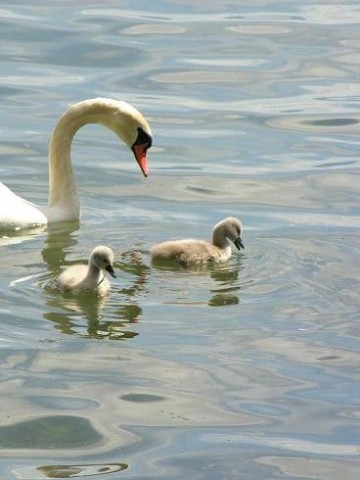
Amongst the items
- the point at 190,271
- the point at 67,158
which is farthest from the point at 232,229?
the point at 67,158

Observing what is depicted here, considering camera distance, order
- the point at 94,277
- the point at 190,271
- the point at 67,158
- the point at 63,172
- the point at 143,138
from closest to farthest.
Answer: the point at 94,277
the point at 190,271
the point at 143,138
the point at 63,172
the point at 67,158

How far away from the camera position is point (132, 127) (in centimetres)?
1197

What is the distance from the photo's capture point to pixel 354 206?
12.0 meters

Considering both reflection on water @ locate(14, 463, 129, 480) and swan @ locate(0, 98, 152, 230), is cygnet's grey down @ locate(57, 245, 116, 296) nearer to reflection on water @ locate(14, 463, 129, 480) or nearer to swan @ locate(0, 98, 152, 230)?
swan @ locate(0, 98, 152, 230)

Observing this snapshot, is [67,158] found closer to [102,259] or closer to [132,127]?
[132,127]

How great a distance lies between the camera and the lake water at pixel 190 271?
7.61 m

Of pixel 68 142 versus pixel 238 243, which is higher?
pixel 68 142

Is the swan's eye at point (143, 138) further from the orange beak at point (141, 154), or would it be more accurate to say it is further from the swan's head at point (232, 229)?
the swan's head at point (232, 229)

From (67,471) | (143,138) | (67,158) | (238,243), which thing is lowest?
(67,471)

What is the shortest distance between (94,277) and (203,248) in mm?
940

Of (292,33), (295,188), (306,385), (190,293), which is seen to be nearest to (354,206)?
(295,188)

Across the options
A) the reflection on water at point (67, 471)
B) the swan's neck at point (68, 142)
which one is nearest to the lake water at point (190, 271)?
the reflection on water at point (67, 471)

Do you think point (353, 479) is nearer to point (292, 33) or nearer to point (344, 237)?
point (344, 237)

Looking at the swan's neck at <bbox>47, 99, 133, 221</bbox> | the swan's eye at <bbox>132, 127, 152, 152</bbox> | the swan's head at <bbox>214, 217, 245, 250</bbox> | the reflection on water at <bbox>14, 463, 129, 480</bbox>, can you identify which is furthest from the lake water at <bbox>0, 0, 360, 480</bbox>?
the swan's eye at <bbox>132, 127, 152, 152</bbox>
